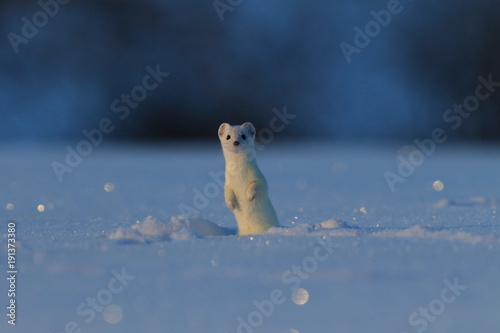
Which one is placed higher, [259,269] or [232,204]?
[232,204]

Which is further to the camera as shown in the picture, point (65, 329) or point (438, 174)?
point (438, 174)

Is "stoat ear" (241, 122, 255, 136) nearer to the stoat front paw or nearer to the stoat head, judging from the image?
the stoat head

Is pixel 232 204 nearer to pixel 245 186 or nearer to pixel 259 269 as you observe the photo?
pixel 245 186

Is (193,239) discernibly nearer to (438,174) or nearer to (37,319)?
(37,319)

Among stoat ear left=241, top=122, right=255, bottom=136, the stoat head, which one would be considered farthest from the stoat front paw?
stoat ear left=241, top=122, right=255, bottom=136

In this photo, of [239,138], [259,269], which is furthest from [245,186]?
[259,269]

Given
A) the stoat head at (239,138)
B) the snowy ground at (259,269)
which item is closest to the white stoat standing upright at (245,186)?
the stoat head at (239,138)

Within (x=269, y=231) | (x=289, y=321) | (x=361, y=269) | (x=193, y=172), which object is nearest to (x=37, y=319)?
(x=289, y=321)
